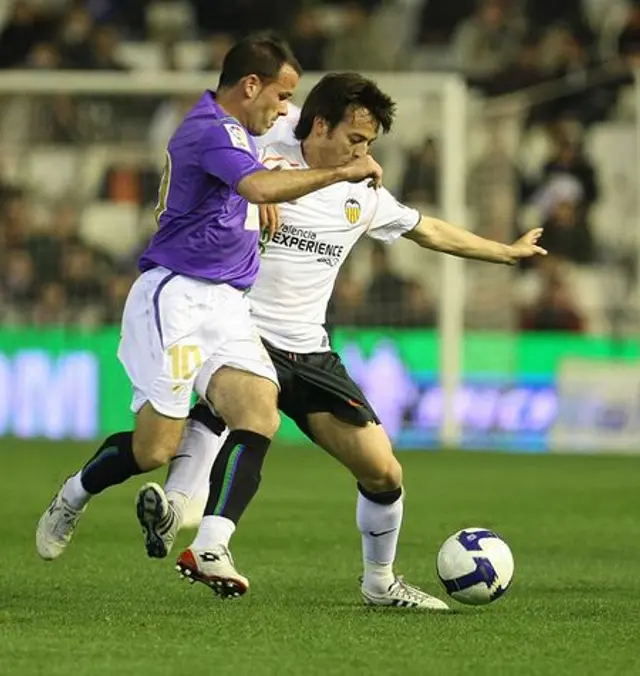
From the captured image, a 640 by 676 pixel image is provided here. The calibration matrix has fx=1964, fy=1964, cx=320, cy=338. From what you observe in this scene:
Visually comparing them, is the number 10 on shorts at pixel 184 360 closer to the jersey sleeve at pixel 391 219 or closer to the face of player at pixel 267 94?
the face of player at pixel 267 94

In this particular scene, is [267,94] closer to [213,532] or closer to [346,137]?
[346,137]

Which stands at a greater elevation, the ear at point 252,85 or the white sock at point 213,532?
the ear at point 252,85

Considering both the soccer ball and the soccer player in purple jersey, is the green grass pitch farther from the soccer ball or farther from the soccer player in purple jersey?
the soccer player in purple jersey

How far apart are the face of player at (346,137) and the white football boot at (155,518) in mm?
1378

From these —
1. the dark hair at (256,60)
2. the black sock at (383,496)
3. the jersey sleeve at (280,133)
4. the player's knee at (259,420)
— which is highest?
the dark hair at (256,60)

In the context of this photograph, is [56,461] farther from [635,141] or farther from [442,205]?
[635,141]

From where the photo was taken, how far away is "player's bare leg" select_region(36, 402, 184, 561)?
22.6 ft

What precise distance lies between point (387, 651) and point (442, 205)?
1234 cm

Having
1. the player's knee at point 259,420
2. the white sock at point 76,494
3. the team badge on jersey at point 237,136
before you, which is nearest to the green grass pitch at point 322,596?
the white sock at point 76,494

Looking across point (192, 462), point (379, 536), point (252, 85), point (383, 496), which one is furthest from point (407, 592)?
point (252, 85)

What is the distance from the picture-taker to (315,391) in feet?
23.6

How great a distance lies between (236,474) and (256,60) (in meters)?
1.46

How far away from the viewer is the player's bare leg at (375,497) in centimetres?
710

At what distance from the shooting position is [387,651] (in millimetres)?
5883
